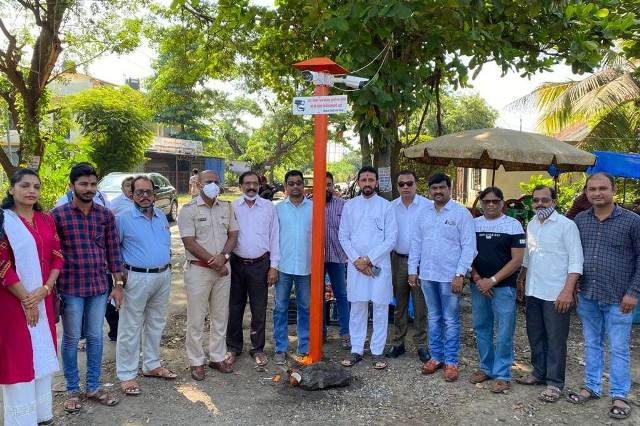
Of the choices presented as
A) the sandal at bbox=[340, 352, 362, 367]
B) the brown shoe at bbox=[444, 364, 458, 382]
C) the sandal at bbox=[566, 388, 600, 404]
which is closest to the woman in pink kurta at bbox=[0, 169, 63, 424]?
the sandal at bbox=[340, 352, 362, 367]

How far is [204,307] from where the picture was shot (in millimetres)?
4668

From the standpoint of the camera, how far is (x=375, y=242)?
16.3 feet

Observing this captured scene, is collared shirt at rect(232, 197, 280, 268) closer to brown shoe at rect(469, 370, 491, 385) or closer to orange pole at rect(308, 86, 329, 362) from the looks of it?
orange pole at rect(308, 86, 329, 362)

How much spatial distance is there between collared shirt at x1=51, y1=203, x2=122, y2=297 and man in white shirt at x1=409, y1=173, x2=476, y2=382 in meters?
2.76

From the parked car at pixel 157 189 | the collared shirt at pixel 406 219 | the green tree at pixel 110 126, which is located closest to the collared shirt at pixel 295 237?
the collared shirt at pixel 406 219

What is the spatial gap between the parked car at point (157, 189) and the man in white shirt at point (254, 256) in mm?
8676

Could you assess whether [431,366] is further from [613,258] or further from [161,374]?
[161,374]

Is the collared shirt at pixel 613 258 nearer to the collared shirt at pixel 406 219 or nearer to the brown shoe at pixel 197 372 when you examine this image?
the collared shirt at pixel 406 219

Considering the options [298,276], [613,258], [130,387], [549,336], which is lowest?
[130,387]

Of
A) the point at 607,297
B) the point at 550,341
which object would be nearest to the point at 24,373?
the point at 550,341

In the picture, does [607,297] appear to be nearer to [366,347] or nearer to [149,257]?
[366,347]

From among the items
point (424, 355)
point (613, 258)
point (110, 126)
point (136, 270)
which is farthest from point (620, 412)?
point (110, 126)

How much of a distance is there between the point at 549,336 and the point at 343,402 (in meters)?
1.80

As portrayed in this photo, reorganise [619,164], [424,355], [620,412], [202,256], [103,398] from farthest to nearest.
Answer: [619,164], [424,355], [202,256], [103,398], [620,412]
